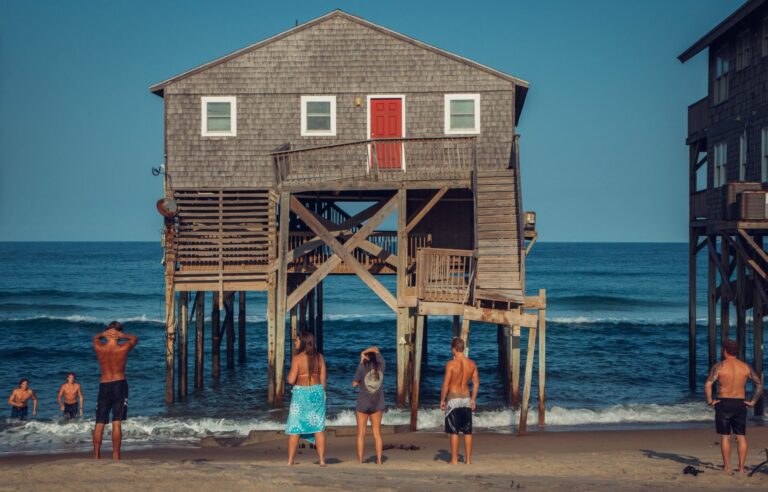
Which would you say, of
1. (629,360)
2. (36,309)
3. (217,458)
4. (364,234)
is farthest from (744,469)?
(36,309)

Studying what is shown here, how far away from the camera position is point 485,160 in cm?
2289

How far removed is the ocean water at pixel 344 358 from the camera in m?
20.6

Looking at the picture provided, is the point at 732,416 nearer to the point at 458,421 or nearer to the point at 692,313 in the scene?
the point at 458,421

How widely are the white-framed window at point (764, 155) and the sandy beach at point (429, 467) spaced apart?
5807 millimetres

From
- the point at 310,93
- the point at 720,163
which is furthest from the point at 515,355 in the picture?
the point at 720,163

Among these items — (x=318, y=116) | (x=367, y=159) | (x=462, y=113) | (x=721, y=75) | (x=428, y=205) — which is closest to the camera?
(x=428, y=205)

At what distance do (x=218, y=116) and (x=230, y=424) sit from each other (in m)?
7.80

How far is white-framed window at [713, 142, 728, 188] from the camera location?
76.2 feet

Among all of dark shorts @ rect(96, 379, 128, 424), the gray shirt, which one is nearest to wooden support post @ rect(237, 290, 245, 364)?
dark shorts @ rect(96, 379, 128, 424)

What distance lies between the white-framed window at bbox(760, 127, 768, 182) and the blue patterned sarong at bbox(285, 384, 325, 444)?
41.5 ft

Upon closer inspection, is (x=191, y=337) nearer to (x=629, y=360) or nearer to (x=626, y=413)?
(x=629, y=360)

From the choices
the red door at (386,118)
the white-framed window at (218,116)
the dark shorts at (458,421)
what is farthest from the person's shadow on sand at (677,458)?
the white-framed window at (218,116)

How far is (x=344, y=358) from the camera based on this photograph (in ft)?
121

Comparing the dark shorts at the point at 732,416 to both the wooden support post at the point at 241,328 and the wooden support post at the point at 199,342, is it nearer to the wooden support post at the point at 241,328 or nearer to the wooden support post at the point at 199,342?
the wooden support post at the point at 199,342
